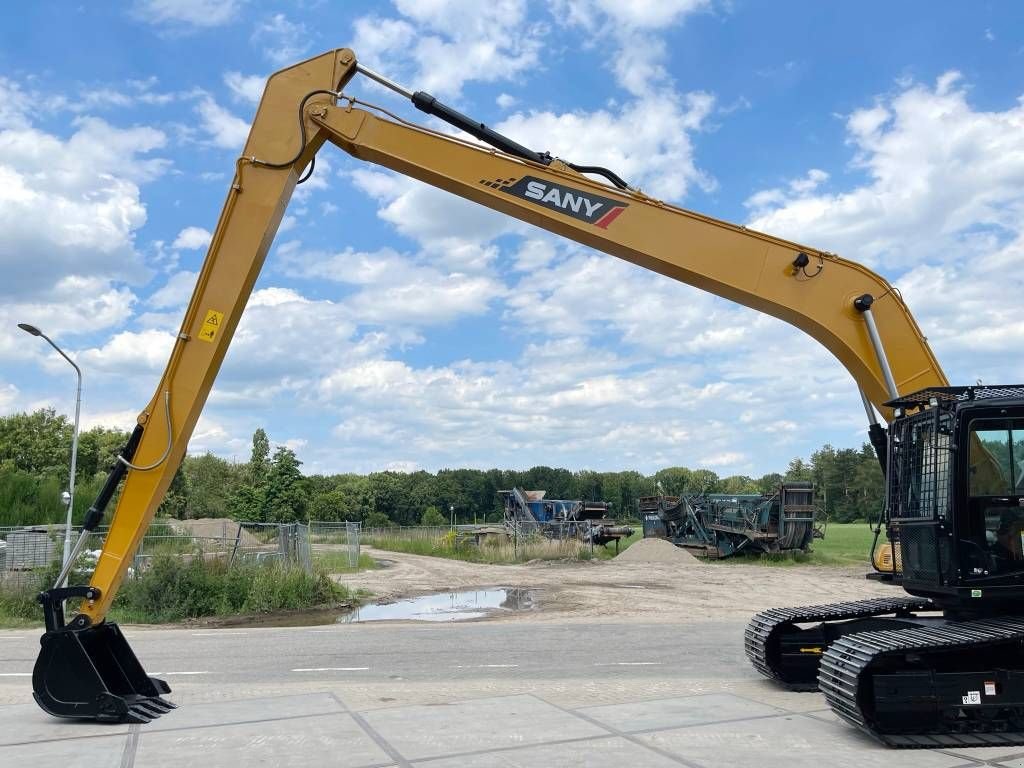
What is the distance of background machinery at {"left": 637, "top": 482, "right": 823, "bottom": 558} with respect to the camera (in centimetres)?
3428

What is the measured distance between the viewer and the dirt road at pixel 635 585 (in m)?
18.7

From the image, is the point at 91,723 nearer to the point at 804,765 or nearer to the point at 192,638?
the point at 804,765

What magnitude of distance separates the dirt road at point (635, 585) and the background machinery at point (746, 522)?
228 centimetres

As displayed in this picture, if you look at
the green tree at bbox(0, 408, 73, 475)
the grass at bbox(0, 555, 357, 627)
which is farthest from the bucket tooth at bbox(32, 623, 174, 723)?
the green tree at bbox(0, 408, 73, 475)

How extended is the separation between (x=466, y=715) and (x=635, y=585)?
56.9ft

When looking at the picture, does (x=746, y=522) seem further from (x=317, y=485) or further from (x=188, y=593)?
(x=317, y=485)

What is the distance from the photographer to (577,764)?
632cm

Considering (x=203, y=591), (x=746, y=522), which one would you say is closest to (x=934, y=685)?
(x=203, y=591)

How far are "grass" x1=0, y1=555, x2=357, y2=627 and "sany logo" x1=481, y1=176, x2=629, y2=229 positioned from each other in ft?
42.2

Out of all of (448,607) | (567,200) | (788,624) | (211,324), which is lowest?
(448,607)

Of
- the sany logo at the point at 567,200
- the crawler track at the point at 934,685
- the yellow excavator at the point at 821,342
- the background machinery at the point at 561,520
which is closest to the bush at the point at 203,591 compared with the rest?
the yellow excavator at the point at 821,342

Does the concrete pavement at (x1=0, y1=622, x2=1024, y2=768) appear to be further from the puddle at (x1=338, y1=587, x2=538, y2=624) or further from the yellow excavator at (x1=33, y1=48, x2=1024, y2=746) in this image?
the puddle at (x1=338, y1=587, x2=538, y2=624)

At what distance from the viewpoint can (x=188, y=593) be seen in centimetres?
1886

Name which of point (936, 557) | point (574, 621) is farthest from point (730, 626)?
point (936, 557)
